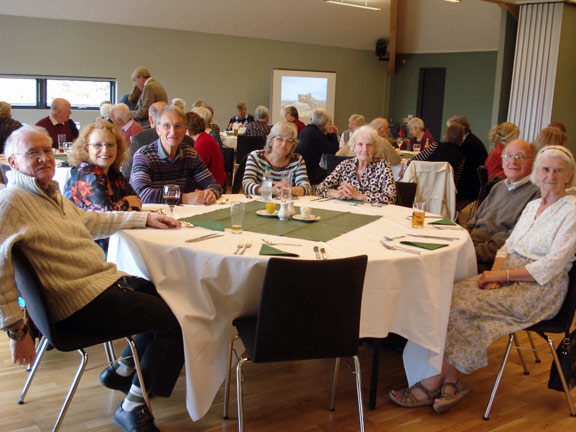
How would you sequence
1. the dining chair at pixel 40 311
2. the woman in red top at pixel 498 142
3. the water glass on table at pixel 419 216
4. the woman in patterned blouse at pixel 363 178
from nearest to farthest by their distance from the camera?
the dining chair at pixel 40 311, the water glass on table at pixel 419 216, the woman in patterned blouse at pixel 363 178, the woman in red top at pixel 498 142

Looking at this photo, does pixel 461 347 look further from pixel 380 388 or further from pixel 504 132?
pixel 504 132

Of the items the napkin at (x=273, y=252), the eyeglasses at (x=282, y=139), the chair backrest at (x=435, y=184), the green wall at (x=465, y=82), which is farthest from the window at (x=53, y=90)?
the napkin at (x=273, y=252)

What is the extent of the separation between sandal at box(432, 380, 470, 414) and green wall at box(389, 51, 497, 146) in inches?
385

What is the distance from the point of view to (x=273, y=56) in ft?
43.5

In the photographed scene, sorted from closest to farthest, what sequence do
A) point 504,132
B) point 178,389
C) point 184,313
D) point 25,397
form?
point 184,313, point 25,397, point 178,389, point 504,132

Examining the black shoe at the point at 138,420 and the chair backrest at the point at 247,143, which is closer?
the black shoe at the point at 138,420

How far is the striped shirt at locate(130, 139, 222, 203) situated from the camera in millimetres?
3461

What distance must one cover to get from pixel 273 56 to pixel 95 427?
38.6 ft

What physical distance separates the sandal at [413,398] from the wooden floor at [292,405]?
29 mm

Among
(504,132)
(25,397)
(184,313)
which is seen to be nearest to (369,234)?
(184,313)

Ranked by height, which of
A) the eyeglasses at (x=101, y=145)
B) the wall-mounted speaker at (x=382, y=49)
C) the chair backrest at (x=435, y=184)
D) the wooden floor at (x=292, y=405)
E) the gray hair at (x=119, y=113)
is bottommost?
the wooden floor at (x=292, y=405)

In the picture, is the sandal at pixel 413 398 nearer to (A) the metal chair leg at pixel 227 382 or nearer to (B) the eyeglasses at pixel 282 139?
(A) the metal chair leg at pixel 227 382

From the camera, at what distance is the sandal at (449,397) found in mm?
2707

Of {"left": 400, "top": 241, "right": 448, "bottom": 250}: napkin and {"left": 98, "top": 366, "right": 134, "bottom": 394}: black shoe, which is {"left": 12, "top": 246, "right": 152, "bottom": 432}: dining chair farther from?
{"left": 400, "top": 241, "right": 448, "bottom": 250}: napkin
